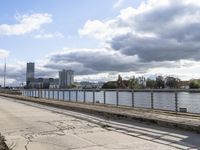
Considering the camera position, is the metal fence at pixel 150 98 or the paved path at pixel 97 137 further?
the metal fence at pixel 150 98

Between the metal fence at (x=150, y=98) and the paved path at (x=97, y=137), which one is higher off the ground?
the metal fence at (x=150, y=98)

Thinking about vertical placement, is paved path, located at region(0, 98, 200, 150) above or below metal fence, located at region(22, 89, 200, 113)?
below

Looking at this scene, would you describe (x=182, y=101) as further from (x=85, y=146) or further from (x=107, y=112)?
(x=85, y=146)

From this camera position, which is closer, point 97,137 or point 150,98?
point 97,137

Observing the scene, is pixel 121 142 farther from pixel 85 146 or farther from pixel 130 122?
pixel 130 122

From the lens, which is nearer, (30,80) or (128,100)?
(128,100)

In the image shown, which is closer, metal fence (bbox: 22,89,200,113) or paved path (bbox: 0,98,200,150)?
paved path (bbox: 0,98,200,150)

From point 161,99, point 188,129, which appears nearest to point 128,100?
point 161,99

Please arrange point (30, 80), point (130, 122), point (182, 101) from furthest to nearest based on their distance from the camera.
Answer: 1. point (30, 80)
2. point (182, 101)
3. point (130, 122)

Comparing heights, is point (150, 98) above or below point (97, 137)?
above

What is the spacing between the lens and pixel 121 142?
1073cm

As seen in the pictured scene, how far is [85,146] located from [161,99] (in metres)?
10.5

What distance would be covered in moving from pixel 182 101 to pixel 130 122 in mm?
3268

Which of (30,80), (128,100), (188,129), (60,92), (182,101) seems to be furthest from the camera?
(30,80)
